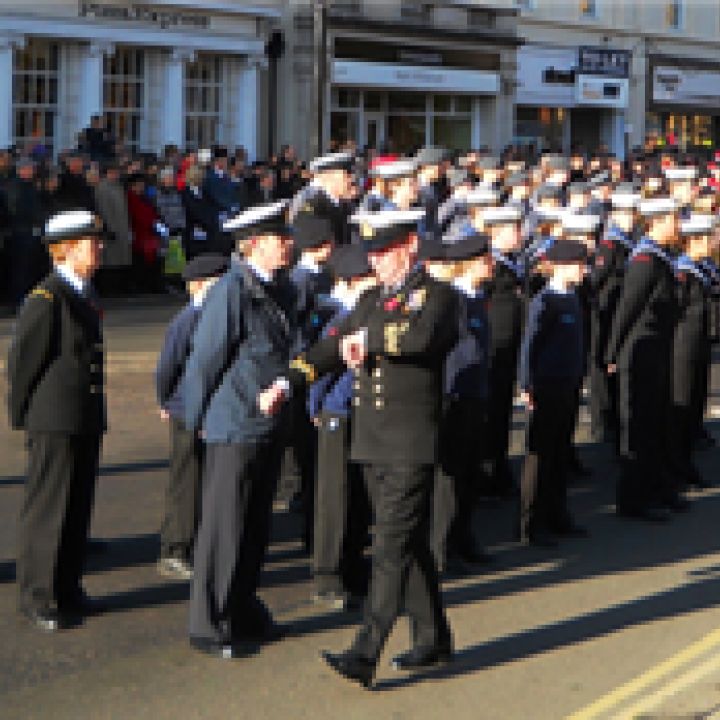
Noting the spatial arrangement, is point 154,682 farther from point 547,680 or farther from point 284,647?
point 547,680

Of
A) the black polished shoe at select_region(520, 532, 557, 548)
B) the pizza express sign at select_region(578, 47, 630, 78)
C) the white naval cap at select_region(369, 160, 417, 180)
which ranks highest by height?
the pizza express sign at select_region(578, 47, 630, 78)

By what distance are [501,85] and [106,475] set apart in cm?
3028

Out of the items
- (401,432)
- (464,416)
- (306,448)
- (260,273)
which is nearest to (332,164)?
(306,448)

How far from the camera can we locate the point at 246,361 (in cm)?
749

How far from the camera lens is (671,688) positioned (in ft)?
Result: 23.6

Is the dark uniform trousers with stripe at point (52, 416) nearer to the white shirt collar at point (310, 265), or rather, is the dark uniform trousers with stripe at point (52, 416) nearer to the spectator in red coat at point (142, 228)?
the white shirt collar at point (310, 265)

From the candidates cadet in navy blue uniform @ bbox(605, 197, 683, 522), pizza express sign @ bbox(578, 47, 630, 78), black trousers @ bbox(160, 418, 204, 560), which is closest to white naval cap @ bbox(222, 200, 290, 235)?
black trousers @ bbox(160, 418, 204, 560)

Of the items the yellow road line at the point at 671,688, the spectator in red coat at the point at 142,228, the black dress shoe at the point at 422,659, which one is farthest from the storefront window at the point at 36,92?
the yellow road line at the point at 671,688

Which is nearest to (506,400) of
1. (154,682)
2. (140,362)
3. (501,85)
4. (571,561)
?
(571,561)

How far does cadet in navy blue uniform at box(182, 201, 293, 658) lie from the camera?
7.46m

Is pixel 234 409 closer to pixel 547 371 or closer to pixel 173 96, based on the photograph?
pixel 547 371

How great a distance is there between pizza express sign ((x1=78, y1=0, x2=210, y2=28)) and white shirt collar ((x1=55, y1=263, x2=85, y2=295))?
2262cm

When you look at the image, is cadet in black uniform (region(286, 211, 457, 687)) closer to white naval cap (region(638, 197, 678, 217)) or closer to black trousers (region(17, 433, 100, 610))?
black trousers (region(17, 433, 100, 610))

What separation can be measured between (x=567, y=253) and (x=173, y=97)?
2298 centimetres
